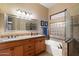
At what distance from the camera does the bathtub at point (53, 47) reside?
187 cm

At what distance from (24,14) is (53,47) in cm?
82

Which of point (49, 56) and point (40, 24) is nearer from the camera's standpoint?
point (49, 56)

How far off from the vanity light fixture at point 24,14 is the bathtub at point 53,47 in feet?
1.91

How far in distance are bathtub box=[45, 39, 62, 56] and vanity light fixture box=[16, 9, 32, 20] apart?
0.58m

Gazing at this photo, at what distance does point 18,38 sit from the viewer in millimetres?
1979

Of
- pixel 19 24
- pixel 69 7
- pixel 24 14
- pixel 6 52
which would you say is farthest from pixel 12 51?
pixel 69 7

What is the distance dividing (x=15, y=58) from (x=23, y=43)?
32 cm

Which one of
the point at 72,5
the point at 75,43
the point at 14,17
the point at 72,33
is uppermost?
the point at 72,5

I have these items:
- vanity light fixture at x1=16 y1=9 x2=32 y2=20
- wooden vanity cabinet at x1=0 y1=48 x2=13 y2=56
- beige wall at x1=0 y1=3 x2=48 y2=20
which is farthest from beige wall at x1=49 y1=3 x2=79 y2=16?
wooden vanity cabinet at x1=0 y1=48 x2=13 y2=56

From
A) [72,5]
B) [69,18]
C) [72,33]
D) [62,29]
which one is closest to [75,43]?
[72,33]

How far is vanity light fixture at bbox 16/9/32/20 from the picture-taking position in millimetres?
1932

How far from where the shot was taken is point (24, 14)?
2.03 m

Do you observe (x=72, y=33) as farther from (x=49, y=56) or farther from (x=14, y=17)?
(x=14, y=17)

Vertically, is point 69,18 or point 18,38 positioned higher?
point 69,18
